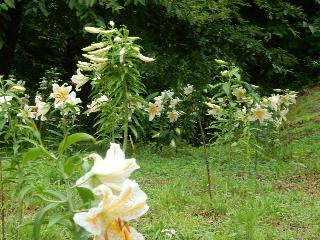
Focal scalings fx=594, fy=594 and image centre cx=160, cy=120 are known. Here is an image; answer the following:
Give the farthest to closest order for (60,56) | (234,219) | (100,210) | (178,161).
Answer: (60,56)
(178,161)
(234,219)
(100,210)

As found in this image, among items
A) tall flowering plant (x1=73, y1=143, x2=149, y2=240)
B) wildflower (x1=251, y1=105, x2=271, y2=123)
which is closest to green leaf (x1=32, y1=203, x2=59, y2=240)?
tall flowering plant (x1=73, y1=143, x2=149, y2=240)

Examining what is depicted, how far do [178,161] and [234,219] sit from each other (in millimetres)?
2862

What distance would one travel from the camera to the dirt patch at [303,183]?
4910 millimetres

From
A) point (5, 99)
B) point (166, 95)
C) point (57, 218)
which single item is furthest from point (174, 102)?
point (57, 218)

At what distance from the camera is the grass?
340 centimetres

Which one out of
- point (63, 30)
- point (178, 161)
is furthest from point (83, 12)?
point (63, 30)

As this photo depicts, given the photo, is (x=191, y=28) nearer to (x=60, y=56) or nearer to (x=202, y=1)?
(x=202, y=1)

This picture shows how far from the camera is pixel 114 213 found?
4.36 ft

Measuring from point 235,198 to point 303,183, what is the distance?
1135 mm

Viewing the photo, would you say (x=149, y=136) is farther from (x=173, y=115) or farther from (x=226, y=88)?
(x=226, y=88)

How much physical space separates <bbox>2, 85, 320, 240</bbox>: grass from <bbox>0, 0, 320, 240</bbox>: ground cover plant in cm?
1

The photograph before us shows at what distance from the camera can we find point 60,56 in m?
11.2

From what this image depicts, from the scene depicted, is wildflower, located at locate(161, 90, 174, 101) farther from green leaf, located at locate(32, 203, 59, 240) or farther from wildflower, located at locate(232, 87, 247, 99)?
green leaf, located at locate(32, 203, 59, 240)

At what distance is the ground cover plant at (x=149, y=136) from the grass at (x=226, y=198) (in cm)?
1
